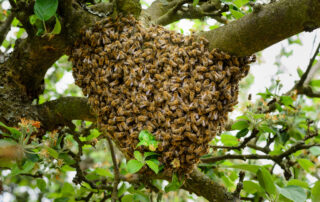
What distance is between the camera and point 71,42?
3299 mm

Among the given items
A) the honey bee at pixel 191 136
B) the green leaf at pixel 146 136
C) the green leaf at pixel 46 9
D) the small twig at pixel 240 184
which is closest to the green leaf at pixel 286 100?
the small twig at pixel 240 184

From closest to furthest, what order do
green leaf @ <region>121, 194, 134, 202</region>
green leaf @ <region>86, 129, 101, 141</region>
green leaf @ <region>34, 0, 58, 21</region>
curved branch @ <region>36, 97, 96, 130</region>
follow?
green leaf @ <region>34, 0, 58, 21</region> → green leaf @ <region>121, 194, 134, 202</region> → curved branch @ <region>36, 97, 96, 130</region> → green leaf @ <region>86, 129, 101, 141</region>

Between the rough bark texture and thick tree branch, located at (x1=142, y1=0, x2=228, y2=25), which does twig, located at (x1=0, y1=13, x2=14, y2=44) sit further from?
thick tree branch, located at (x1=142, y1=0, x2=228, y2=25)

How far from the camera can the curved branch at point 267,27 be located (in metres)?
2.37

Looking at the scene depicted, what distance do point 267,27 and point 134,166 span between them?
4.95 feet

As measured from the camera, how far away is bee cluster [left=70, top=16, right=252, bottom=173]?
2600 mm

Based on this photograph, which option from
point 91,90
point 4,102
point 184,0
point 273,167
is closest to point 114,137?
point 91,90

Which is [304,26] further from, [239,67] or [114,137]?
[114,137]

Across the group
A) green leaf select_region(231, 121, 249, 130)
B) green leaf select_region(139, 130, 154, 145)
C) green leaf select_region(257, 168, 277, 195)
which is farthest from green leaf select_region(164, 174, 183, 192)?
green leaf select_region(231, 121, 249, 130)

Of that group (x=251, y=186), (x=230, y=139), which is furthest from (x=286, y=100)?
(x=251, y=186)

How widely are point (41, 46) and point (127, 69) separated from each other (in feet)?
3.73

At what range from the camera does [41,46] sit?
341 cm

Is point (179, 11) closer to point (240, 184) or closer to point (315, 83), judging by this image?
point (315, 83)

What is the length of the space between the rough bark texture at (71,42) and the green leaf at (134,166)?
1155 mm
